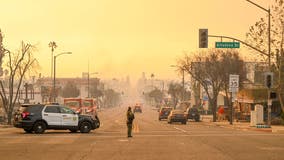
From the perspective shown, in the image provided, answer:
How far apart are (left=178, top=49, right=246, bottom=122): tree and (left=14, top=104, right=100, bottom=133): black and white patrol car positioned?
31.9m

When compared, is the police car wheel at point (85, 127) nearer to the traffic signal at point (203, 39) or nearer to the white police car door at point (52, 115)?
the white police car door at point (52, 115)

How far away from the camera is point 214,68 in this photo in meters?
69.5

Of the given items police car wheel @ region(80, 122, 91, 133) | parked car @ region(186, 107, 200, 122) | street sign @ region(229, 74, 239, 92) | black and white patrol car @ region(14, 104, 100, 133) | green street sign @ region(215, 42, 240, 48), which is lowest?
parked car @ region(186, 107, 200, 122)

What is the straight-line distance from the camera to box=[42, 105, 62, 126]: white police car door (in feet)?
115

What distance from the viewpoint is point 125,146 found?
83.6 ft

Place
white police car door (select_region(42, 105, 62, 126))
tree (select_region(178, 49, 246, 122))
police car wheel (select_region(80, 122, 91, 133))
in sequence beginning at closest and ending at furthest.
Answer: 1. white police car door (select_region(42, 105, 62, 126))
2. police car wheel (select_region(80, 122, 91, 133))
3. tree (select_region(178, 49, 246, 122))

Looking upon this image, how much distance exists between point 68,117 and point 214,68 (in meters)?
36.5

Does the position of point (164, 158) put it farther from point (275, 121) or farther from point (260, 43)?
point (275, 121)

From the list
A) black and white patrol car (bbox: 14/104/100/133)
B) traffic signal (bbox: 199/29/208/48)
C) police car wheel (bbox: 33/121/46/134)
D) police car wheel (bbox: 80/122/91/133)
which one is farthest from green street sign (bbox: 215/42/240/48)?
police car wheel (bbox: 33/121/46/134)

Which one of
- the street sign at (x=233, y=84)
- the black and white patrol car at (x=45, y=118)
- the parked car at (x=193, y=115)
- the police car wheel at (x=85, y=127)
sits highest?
the street sign at (x=233, y=84)

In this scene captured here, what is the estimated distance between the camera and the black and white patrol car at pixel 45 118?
34.8 m

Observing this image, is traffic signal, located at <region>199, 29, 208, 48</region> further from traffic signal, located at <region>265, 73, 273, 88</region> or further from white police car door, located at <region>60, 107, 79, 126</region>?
white police car door, located at <region>60, 107, 79, 126</region>

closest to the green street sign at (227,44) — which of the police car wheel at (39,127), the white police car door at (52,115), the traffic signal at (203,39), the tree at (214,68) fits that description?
the traffic signal at (203,39)

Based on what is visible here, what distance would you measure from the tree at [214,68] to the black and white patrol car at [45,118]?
31.9 metres
